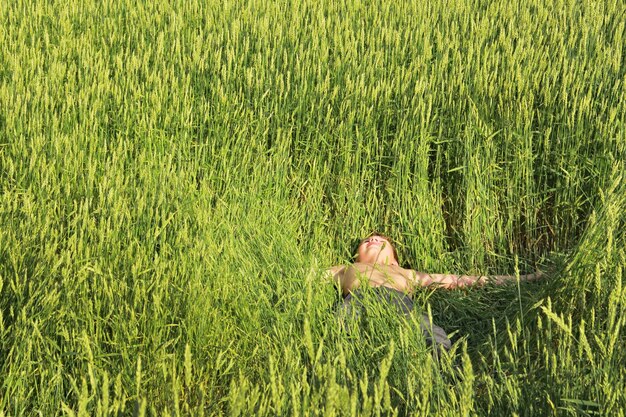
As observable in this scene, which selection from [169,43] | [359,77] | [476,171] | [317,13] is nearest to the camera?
[476,171]

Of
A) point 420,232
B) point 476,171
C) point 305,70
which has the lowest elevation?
point 420,232

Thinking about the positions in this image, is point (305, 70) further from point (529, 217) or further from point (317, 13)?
point (529, 217)

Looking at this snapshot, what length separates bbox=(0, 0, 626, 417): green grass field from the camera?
2.46 m

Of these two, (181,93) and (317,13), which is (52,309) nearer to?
(181,93)

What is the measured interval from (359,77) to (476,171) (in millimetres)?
749

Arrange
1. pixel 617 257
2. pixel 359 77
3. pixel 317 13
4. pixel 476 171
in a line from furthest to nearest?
pixel 317 13, pixel 359 77, pixel 476 171, pixel 617 257

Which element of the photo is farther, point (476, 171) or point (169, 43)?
point (169, 43)

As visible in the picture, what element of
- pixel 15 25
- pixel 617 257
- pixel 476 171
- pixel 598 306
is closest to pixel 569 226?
pixel 476 171

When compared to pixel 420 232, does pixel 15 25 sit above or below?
above

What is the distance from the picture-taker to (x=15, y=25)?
4.79 metres

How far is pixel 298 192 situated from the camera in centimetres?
376

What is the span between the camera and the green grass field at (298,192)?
2.46 metres

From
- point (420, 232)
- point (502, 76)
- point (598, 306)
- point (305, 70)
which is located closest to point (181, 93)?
Answer: point (305, 70)

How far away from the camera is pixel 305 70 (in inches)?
164
